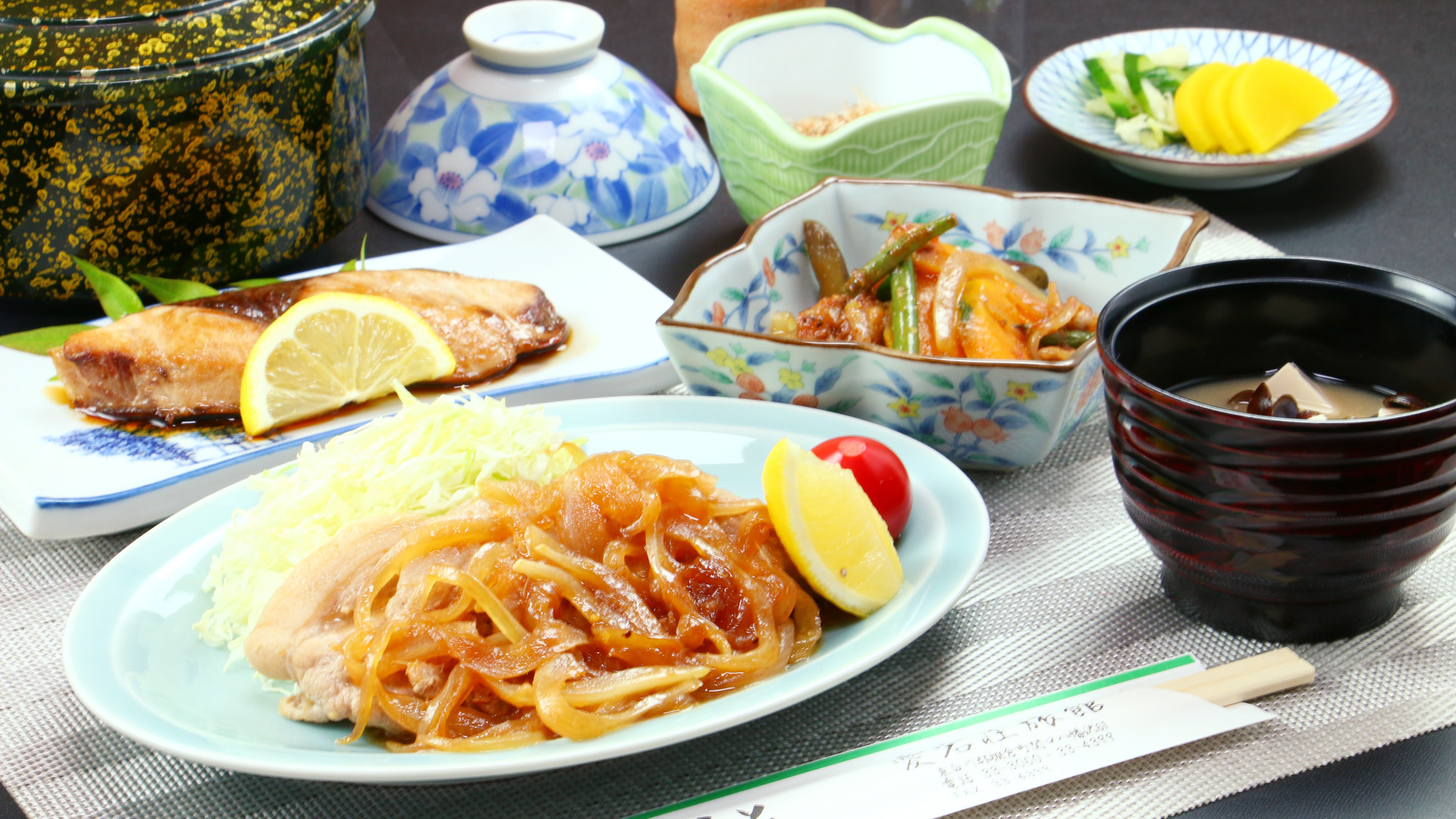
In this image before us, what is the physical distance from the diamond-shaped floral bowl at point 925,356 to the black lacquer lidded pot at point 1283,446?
0.46 ft

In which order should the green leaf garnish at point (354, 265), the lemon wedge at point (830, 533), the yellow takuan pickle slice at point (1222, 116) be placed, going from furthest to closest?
1. the yellow takuan pickle slice at point (1222, 116)
2. the green leaf garnish at point (354, 265)
3. the lemon wedge at point (830, 533)

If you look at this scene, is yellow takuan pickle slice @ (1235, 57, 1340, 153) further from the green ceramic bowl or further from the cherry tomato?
the cherry tomato

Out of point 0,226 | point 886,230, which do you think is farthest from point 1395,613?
point 0,226

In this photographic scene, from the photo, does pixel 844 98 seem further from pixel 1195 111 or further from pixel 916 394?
pixel 916 394

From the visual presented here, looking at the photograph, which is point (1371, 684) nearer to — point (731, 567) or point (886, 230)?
point (731, 567)

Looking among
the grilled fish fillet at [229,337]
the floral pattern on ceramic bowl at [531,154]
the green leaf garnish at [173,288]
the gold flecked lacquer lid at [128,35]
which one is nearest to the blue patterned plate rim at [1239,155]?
the floral pattern on ceramic bowl at [531,154]

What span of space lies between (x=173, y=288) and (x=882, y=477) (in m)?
1.17

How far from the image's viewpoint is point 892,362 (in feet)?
4.46

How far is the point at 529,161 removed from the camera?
6.91 ft

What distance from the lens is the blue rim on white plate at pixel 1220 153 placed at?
81.8 inches

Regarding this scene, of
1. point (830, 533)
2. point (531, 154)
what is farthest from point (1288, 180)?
point (830, 533)

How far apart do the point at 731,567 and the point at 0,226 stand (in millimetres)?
1248

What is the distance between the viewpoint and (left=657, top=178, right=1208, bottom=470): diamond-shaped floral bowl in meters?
1.36

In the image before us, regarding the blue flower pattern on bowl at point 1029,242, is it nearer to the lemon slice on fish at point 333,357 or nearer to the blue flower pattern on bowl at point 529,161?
the blue flower pattern on bowl at point 529,161
